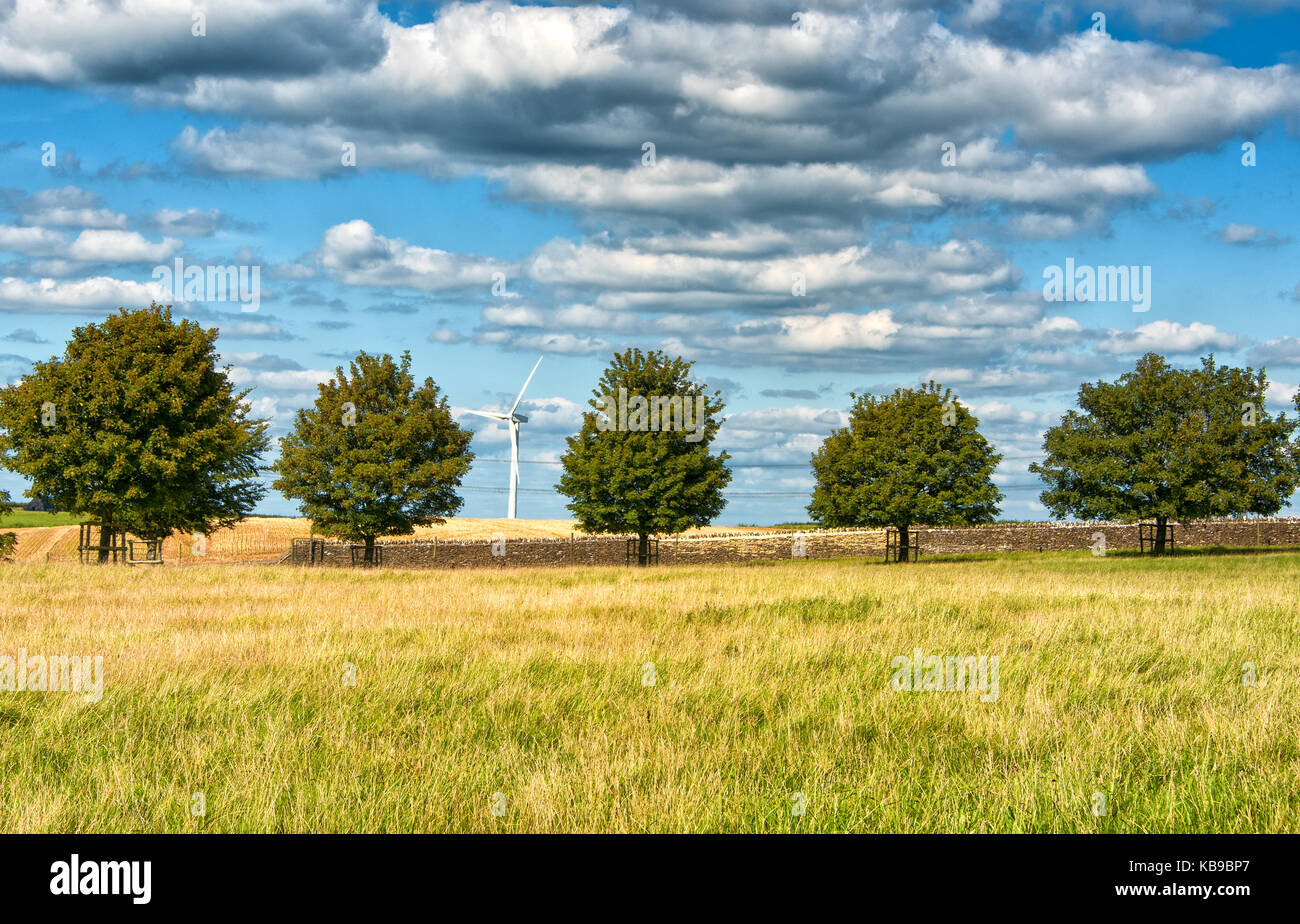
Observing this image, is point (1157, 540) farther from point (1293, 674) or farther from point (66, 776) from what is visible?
point (66, 776)

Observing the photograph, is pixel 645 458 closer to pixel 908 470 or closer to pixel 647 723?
pixel 908 470

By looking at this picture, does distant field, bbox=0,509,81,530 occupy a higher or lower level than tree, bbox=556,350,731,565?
lower

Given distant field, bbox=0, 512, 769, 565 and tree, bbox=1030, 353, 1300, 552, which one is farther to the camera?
distant field, bbox=0, 512, 769, 565

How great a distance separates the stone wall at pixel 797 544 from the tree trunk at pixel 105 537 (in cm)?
1576

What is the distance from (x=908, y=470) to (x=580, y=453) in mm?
18607

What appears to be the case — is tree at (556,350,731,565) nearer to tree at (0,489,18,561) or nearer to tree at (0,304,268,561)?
tree at (0,304,268,561)

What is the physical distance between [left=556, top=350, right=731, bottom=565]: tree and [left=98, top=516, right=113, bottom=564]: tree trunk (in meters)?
21.0

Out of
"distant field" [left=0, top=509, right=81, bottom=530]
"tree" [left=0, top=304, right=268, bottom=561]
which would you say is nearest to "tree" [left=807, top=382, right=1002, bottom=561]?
"tree" [left=0, top=304, right=268, bottom=561]

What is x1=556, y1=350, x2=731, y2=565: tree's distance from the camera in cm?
5216

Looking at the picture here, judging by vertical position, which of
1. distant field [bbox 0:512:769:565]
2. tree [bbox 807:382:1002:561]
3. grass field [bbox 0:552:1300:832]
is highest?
tree [bbox 807:382:1002:561]

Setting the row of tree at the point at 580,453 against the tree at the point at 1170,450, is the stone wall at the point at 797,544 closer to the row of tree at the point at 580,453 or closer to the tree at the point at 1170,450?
the row of tree at the point at 580,453

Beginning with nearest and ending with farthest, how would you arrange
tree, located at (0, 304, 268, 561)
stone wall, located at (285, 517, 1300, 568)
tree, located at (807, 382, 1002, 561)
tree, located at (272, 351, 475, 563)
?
1. tree, located at (0, 304, 268, 561)
2. tree, located at (272, 351, 475, 563)
3. tree, located at (807, 382, 1002, 561)
4. stone wall, located at (285, 517, 1300, 568)
